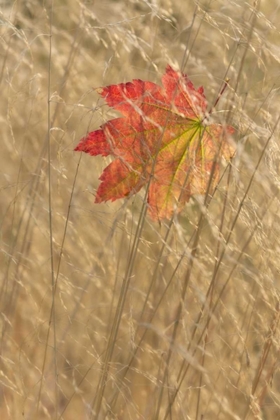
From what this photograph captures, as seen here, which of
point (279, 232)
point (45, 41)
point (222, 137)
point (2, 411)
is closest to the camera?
point (222, 137)

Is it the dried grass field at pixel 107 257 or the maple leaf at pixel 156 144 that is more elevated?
the maple leaf at pixel 156 144

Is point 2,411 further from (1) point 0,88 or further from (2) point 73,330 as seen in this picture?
(1) point 0,88

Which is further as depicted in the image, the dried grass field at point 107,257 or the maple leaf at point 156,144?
the dried grass field at point 107,257

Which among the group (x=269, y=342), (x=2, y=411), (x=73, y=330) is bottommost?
(x=2, y=411)

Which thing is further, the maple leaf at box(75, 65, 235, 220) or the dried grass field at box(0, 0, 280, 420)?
the dried grass field at box(0, 0, 280, 420)

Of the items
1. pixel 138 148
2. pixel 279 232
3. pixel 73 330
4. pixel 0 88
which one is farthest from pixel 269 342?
pixel 0 88

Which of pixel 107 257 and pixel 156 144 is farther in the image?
pixel 107 257

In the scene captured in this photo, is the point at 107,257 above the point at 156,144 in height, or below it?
below

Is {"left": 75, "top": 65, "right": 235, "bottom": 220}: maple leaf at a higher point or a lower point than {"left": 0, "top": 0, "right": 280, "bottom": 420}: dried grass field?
higher
